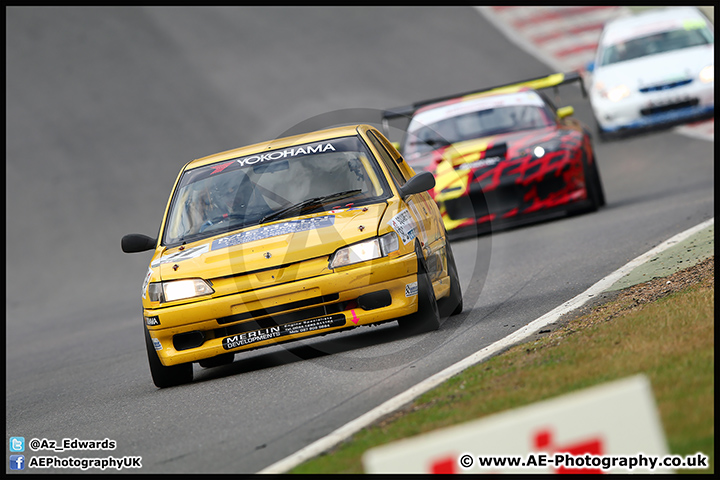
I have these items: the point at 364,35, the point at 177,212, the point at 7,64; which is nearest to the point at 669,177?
the point at 177,212

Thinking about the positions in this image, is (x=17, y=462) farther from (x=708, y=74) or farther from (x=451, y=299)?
(x=708, y=74)

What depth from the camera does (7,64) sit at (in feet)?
78.2

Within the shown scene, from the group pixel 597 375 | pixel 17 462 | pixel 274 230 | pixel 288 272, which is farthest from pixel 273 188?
pixel 597 375

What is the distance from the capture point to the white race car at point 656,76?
16984mm

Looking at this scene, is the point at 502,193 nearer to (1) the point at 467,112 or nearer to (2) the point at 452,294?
(1) the point at 467,112

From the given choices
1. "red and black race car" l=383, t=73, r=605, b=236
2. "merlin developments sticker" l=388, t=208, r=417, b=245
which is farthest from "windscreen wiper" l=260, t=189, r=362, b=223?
"red and black race car" l=383, t=73, r=605, b=236

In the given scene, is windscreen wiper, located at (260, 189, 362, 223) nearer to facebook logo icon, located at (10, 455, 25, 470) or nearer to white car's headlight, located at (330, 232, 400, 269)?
white car's headlight, located at (330, 232, 400, 269)

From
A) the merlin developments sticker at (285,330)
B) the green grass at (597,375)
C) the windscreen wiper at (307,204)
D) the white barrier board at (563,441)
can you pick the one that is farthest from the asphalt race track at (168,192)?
the white barrier board at (563,441)

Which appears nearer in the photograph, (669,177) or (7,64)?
(669,177)

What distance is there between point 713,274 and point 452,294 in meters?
1.93

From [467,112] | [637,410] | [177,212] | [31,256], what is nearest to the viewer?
[637,410]

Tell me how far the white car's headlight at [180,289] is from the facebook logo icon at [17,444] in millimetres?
1281

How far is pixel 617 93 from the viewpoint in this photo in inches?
688

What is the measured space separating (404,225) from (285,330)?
105 centimetres
